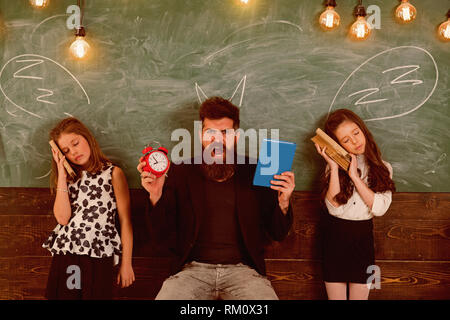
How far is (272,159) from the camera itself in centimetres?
199

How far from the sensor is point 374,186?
2.23 metres

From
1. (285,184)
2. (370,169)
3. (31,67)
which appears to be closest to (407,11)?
(370,169)

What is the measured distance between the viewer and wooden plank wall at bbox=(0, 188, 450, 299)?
2.48 meters

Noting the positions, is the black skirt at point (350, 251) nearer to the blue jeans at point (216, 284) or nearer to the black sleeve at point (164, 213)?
the blue jeans at point (216, 284)

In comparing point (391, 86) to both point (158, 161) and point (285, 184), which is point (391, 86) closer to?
point (285, 184)

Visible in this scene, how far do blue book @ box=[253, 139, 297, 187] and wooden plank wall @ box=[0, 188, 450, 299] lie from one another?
0.54m

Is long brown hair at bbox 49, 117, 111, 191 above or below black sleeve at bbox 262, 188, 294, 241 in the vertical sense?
above

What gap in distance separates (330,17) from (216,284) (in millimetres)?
1725

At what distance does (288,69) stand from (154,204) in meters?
1.22

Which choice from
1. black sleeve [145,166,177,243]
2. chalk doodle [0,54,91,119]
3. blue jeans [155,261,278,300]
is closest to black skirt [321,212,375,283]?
blue jeans [155,261,278,300]

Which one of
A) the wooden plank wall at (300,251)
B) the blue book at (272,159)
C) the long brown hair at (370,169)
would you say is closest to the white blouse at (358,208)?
the long brown hair at (370,169)

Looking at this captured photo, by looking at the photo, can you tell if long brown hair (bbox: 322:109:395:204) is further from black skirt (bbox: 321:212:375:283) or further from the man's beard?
the man's beard

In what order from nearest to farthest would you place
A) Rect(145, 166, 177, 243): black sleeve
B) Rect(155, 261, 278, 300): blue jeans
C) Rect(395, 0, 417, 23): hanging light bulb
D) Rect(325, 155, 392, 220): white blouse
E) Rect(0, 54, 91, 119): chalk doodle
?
Rect(155, 261, 278, 300): blue jeans < Rect(145, 166, 177, 243): black sleeve < Rect(325, 155, 392, 220): white blouse < Rect(395, 0, 417, 23): hanging light bulb < Rect(0, 54, 91, 119): chalk doodle
